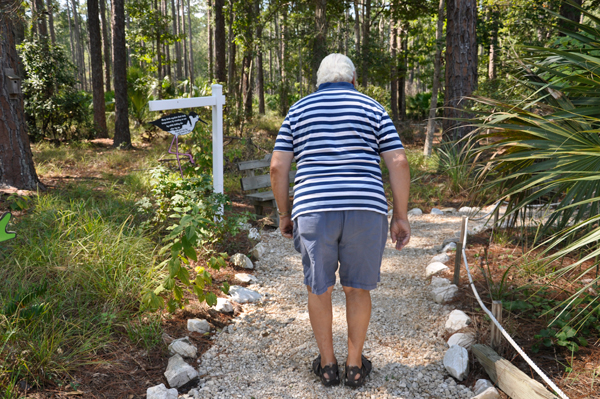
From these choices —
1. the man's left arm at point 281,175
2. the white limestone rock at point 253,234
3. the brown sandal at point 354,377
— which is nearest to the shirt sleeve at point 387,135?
the man's left arm at point 281,175

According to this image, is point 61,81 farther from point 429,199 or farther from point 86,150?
point 429,199

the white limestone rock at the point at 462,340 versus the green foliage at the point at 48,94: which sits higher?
the green foliage at the point at 48,94

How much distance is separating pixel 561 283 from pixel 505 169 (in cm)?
106

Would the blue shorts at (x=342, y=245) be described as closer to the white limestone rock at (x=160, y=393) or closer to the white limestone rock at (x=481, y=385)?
the white limestone rock at (x=481, y=385)

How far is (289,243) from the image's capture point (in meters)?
5.16

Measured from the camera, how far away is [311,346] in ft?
9.44

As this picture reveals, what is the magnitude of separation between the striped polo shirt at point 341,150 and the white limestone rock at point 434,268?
213 centimetres

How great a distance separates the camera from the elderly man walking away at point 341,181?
2.07 metres

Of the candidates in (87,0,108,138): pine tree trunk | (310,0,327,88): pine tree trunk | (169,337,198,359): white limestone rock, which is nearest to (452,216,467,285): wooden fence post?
(169,337,198,359): white limestone rock

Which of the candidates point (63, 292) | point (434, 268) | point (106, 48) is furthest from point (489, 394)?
point (106, 48)

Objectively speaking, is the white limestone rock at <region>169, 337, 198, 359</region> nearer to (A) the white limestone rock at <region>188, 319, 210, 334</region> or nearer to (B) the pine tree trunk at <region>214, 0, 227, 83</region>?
(A) the white limestone rock at <region>188, 319, 210, 334</region>

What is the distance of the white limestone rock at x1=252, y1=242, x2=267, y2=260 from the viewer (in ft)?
14.7

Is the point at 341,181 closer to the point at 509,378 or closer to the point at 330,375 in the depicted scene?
the point at 330,375

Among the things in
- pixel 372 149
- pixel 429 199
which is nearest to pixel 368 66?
pixel 429 199
